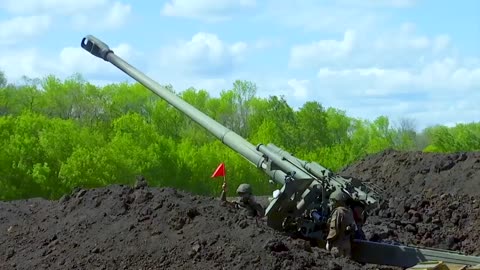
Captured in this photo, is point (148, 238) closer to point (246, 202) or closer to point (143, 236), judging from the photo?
point (143, 236)

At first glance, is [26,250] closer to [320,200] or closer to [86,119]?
[320,200]

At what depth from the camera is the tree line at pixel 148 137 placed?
3594 centimetres

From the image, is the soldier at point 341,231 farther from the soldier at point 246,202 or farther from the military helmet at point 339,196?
the soldier at point 246,202

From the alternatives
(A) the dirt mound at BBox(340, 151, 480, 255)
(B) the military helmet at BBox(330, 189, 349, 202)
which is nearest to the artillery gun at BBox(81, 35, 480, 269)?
(B) the military helmet at BBox(330, 189, 349, 202)

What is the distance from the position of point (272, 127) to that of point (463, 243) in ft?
106

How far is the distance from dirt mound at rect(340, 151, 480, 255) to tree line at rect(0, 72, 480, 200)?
7.25 meters

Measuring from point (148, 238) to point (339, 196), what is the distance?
128 inches

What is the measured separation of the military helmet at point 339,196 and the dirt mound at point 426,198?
2.52m

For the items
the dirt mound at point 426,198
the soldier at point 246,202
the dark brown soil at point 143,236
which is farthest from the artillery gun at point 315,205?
the dirt mound at point 426,198

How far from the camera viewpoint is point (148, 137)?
42.1m

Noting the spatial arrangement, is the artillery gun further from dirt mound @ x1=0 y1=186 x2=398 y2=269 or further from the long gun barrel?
dirt mound @ x1=0 y1=186 x2=398 y2=269

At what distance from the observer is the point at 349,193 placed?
46.6 feet

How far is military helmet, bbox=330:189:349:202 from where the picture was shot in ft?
45.2

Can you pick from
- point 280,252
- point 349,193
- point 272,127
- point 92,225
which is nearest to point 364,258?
point 349,193
